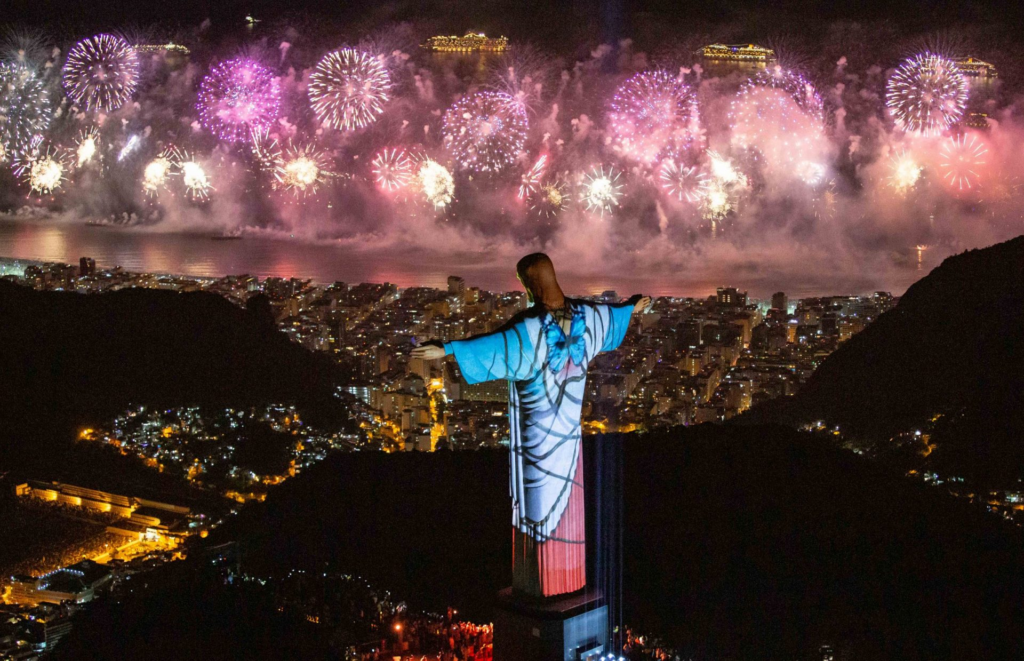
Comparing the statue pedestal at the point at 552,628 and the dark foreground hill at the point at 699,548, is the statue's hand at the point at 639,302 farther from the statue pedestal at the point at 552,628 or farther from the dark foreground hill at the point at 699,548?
the dark foreground hill at the point at 699,548

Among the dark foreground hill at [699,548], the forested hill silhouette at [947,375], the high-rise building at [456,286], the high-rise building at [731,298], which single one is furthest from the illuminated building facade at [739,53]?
the dark foreground hill at [699,548]

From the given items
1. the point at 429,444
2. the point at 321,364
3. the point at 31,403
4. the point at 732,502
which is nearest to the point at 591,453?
the point at 732,502

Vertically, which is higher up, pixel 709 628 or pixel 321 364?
pixel 321 364

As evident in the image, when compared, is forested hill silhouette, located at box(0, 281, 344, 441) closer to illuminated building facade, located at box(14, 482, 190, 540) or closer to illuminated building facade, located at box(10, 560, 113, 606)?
illuminated building facade, located at box(14, 482, 190, 540)

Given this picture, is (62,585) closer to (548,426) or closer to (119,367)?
(548,426)

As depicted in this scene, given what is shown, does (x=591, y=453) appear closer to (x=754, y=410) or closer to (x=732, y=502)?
(x=732, y=502)

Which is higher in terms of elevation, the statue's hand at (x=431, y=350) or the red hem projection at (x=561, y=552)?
the statue's hand at (x=431, y=350)

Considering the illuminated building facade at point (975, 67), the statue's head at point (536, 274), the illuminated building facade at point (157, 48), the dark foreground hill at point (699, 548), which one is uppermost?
the illuminated building facade at point (157, 48)
